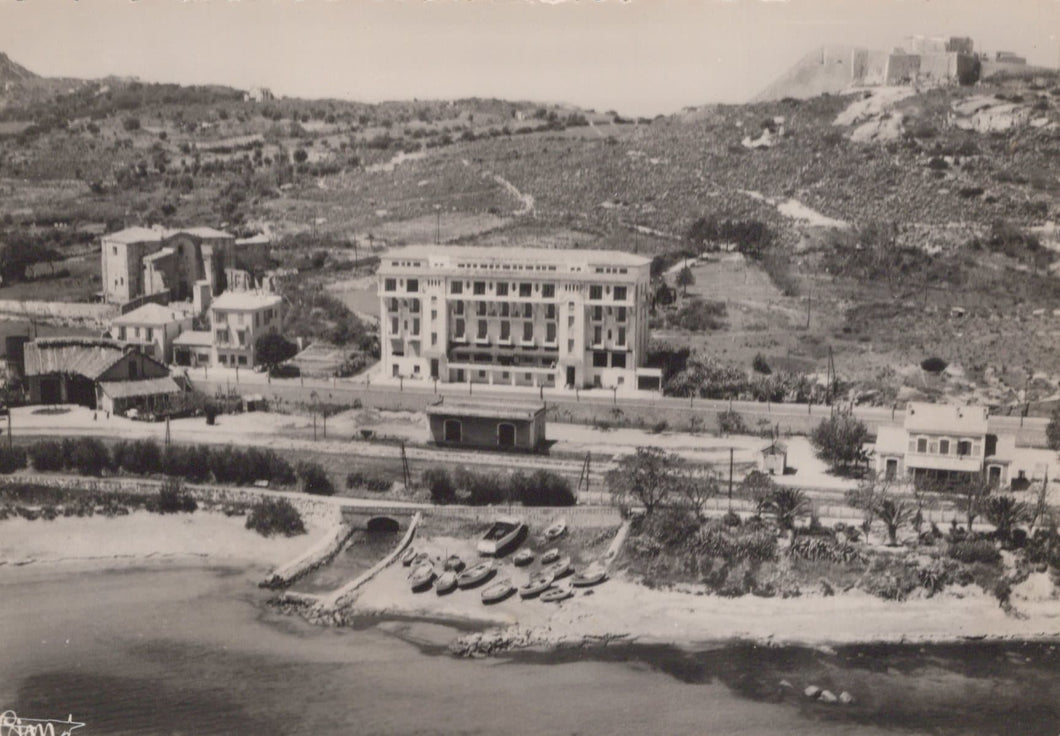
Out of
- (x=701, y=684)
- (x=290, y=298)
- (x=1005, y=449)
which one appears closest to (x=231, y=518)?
(x=701, y=684)

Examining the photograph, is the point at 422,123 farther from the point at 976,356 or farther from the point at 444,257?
the point at 976,356

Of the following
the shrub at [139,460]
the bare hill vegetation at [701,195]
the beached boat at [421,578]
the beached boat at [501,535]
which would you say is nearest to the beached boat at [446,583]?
the beached boat at [421,578]

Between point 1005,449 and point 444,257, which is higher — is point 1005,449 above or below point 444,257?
below

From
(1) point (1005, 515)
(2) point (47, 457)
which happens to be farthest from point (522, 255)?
(1) point (1005, 515)

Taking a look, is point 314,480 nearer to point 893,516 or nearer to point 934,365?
point 893,516

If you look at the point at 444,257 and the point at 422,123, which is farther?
the point at 422,123

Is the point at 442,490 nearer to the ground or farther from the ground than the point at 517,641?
farther from the ground
